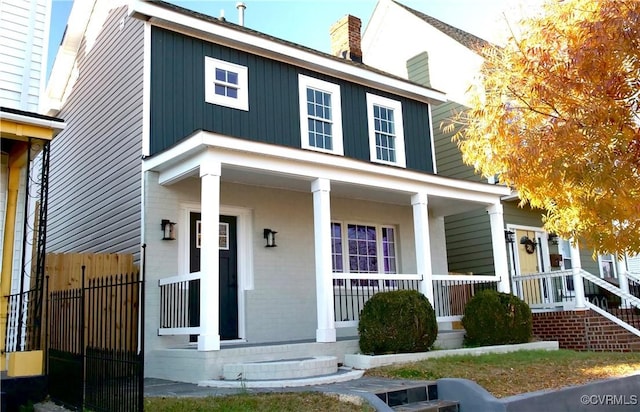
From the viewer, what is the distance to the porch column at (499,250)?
12672 mm

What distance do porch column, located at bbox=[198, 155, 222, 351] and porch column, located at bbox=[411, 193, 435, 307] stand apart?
4.38 meters

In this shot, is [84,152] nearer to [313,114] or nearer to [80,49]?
[80,49]

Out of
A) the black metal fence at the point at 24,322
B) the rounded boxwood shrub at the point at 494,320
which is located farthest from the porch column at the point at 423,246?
the black metal fence at the point at 24,322

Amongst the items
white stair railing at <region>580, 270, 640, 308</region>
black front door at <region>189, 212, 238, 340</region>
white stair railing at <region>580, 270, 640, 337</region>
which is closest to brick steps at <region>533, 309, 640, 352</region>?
white stair railing at <region>580, 270, 640, 337</region>

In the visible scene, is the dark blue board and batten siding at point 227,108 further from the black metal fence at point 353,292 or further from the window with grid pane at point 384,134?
the black metal fence at point 353,292

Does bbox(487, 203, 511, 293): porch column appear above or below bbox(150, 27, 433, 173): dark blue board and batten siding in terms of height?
below

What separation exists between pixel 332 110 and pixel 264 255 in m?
3.71

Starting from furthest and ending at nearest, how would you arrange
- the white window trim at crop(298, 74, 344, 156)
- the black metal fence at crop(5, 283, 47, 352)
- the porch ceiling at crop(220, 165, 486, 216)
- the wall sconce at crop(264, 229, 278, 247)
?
the white window trim at crop(298, 74, 344, 156), the wall sconce at crop(264, 229, 278, 247), the porch ceiling at crop(220, 165, 486, 216), the black metal fence at crop(5, 283, 47, 352)

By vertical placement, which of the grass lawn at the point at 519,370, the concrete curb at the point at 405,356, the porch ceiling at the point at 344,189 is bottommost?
the grass lawn at the point at 519,370

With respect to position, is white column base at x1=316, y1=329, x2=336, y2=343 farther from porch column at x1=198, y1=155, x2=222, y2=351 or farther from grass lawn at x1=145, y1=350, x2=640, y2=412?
porch column at x1=198, y1=155, x2=222, y2=351

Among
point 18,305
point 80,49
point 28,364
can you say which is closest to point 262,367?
point 28,364

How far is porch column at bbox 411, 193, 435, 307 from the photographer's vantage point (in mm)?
11414

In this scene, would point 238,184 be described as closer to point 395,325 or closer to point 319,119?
point 319,119

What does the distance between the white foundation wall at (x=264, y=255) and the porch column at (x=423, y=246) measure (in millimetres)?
1804
